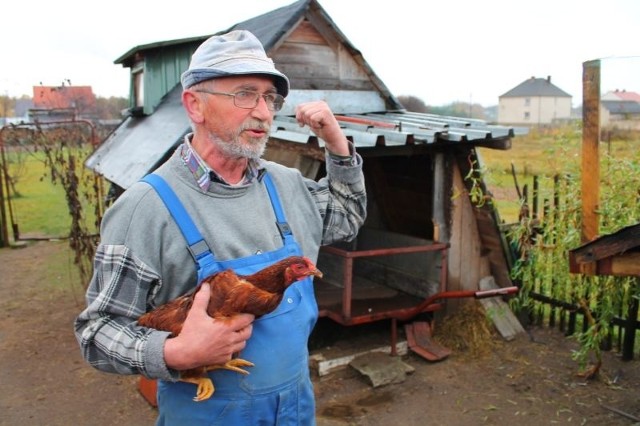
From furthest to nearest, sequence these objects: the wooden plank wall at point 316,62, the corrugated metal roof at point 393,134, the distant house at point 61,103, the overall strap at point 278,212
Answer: the distant house at point 61,103, the wooden plank wall at point 316,62, the corrugated metal roof at point 393,134, the overall strap at point 278,212

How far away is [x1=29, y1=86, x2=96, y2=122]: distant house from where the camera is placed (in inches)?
505

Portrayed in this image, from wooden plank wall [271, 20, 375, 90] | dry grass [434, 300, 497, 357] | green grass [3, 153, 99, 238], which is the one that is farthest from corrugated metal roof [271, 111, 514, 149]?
green grass [3, 153, 99, 238]

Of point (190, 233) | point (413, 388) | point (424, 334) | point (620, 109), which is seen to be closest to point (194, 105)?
point (190, 233)

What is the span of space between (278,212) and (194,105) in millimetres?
544

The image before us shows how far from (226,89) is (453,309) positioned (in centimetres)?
554

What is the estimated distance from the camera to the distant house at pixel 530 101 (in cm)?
7162

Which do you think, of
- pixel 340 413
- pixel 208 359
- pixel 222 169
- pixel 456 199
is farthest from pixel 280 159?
pixel 208 359

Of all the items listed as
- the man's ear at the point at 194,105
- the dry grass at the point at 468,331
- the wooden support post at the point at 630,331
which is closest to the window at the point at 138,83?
the dry grass at the point at 468,331

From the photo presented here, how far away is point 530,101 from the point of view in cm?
7444

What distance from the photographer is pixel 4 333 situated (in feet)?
24.3

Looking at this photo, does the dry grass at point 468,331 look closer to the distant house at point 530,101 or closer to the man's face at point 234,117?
the man's face at point 234,117

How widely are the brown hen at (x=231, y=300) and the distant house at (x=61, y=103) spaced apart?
10576mm

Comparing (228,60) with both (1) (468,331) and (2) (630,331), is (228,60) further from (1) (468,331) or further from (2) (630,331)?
(2) (630,331)

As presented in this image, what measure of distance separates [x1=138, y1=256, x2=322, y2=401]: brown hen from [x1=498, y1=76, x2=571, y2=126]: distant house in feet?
243
